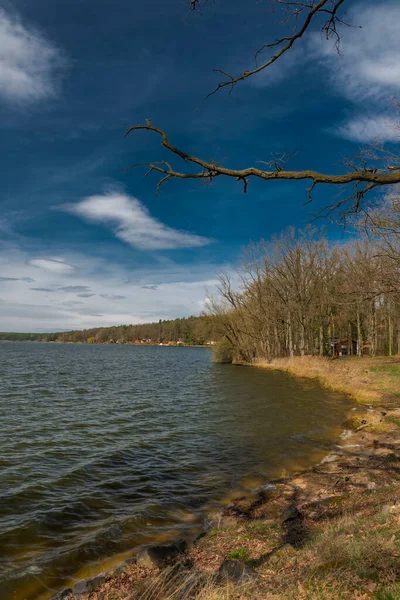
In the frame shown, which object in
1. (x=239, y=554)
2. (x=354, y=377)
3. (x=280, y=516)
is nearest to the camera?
(x=239, y=554)

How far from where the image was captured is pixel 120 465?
10.9 meters

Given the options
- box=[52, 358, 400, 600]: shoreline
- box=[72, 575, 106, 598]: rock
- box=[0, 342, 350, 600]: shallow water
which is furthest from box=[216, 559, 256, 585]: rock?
box=[0, 342, 350, 600]: shallow water

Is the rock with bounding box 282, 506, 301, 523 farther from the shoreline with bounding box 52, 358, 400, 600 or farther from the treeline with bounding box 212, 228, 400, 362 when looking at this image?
the treeline with bounding box 212, 228, 400, 362

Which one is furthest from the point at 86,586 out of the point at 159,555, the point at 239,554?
the point at 239,554

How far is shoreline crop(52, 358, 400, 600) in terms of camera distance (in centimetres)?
479

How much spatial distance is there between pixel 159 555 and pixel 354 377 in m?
24.0

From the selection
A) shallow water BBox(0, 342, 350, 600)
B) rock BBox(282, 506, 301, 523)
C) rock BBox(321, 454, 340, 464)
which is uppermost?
rock BBox(282, 506, 301, 523)

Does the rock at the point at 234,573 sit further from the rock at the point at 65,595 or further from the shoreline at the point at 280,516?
the rock at the point at 65,595

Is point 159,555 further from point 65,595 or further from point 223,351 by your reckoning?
point 223,351

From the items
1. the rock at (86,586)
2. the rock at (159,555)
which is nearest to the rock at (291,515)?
the rock at (159,555)

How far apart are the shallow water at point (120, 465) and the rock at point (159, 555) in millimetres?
926

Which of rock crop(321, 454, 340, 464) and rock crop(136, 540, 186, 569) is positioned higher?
rock crop(136, 540, 186, 569)

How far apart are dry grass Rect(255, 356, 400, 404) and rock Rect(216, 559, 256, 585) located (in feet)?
54.1

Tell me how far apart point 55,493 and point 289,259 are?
38.0 meters
